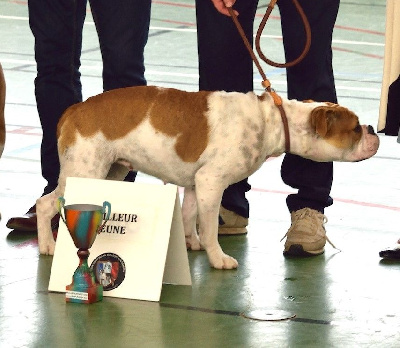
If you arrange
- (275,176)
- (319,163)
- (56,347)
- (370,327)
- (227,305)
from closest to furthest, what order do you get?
1. (56,347)
2. (370,327)
3. (227,305)
4. (319,163)
5. (275,176)

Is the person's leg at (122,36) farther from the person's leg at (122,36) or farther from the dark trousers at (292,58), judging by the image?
the dark trousers at (292,58)

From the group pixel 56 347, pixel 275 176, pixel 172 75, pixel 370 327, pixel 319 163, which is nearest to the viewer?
pixel 56 347

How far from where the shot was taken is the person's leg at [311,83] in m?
4.57

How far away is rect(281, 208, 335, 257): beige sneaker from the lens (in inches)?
181

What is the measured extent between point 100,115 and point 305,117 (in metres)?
0.83

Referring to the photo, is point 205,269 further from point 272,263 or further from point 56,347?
point 56,347

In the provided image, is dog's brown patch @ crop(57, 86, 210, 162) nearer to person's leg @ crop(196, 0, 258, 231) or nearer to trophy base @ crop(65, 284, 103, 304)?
person's leg @ crop(196, 0, 258, 231)

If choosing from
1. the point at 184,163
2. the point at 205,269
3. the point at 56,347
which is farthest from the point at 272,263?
the point at 56,347

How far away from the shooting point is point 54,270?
13.2 ft

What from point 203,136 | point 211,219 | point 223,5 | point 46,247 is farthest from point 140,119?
point 46,247

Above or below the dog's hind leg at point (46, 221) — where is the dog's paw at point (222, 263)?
below

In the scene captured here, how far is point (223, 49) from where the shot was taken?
4.70m

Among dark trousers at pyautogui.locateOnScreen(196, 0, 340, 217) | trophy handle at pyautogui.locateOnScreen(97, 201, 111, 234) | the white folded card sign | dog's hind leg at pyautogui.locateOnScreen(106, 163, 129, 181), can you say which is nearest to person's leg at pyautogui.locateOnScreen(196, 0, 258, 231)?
dark trousers at pyautogui.locateOnScreen(196, 0, 340, 217)

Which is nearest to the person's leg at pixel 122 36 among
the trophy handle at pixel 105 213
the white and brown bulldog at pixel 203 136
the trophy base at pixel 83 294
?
the white and brown bulldog at pixel 203 136
